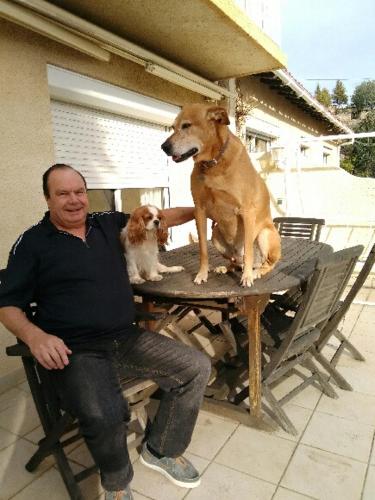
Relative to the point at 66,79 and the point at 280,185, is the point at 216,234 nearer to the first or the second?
the point at 66,79

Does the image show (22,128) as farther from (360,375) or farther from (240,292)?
(360,375)

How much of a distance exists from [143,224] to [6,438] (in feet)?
5.61

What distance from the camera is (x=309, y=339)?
2.60 meters

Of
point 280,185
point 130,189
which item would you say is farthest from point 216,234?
point 280,185

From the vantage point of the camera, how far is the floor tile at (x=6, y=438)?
2.48m

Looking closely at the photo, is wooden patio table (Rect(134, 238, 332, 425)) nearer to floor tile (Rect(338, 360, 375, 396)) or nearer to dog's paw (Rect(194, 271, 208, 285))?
dog's paw (Rect(194, 271, 208, 285))

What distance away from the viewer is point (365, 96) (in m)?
35.7

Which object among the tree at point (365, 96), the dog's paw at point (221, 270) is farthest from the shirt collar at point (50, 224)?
the tree at point (365, 96)

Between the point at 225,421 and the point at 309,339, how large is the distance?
2.63 feet

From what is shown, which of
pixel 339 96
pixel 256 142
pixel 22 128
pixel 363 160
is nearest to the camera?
pixel 22 128

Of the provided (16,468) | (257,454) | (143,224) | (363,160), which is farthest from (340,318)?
(363,160)

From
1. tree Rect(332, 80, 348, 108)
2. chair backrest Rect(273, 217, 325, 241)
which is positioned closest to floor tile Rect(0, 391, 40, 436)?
chair backrest Rect(273, 217, 325, 241)

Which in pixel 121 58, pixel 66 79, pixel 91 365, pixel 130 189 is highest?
pixel 121 58

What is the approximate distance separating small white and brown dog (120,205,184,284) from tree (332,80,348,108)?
45763 mm
